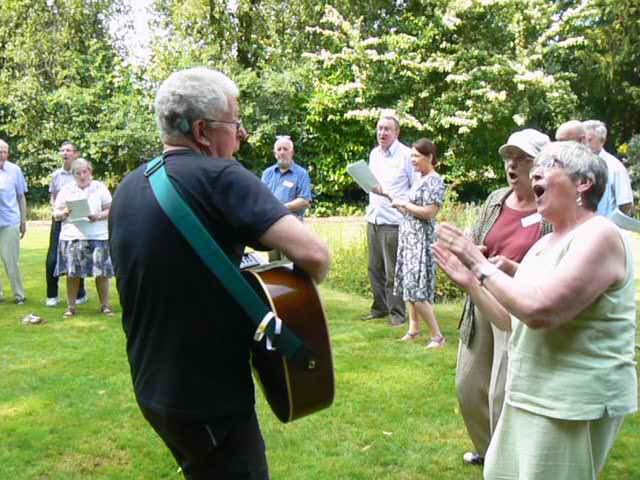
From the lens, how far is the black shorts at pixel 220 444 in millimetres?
2223

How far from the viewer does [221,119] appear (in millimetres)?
2262

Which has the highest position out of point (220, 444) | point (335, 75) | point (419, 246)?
point (335, 75)

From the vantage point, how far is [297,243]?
215 centimetres

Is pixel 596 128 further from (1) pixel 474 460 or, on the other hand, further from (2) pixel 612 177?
(1) pixel 474 460

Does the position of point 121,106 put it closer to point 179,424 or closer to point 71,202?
point 71,202

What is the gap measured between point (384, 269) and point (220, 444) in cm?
606

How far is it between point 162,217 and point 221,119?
1.22 ft

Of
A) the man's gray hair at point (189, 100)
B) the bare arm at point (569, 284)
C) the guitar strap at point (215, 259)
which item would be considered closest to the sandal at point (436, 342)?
the bare arm at point (569, 284)

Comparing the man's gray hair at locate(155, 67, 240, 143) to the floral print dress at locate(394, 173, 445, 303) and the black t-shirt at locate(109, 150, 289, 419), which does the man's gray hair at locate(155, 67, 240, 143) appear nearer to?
the black t-shirt at locate(109, 150, 289, 419)

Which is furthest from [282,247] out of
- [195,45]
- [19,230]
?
[195,45]

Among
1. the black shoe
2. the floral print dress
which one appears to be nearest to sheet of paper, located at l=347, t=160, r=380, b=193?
the floral print dress

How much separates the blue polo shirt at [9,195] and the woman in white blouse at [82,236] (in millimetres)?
1018

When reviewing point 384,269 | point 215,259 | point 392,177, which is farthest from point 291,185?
point 215,259

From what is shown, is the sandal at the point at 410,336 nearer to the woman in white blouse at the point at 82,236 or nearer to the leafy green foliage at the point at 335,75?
the woman in white blouse at the point at 82,236
